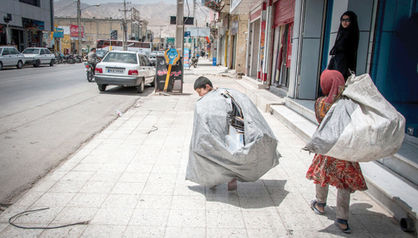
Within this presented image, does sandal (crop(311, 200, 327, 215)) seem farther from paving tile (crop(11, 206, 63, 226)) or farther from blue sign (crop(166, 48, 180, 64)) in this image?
blue sign (crop(166, 48, 180, 64))

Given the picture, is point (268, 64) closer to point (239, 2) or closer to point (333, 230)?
point (239, 2)

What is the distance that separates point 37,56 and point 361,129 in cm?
3043

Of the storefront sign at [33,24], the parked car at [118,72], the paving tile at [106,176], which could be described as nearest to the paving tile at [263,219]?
the paving tile at [106,176]

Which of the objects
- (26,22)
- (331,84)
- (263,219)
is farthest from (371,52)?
(26,22)

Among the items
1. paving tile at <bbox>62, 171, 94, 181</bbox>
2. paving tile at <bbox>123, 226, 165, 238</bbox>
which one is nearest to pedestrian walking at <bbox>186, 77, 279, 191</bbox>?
paving tile at <bbox>123, 226, 165, 238</bbox>

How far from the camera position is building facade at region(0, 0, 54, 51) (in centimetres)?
3206

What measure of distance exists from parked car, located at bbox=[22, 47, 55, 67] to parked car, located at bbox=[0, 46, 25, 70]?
4.07 ft

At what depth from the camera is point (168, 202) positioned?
3.70 metres

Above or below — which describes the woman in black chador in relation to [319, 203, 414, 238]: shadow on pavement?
above

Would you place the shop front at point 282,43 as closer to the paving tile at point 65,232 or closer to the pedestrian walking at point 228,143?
the pedestrian walking at point 228,143

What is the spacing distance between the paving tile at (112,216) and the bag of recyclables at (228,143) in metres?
0.83

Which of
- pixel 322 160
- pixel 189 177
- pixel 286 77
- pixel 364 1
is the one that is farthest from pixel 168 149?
pixel 286 77

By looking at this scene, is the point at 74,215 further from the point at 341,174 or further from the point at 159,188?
the point at 341,174

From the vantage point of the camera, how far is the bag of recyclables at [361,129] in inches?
102
